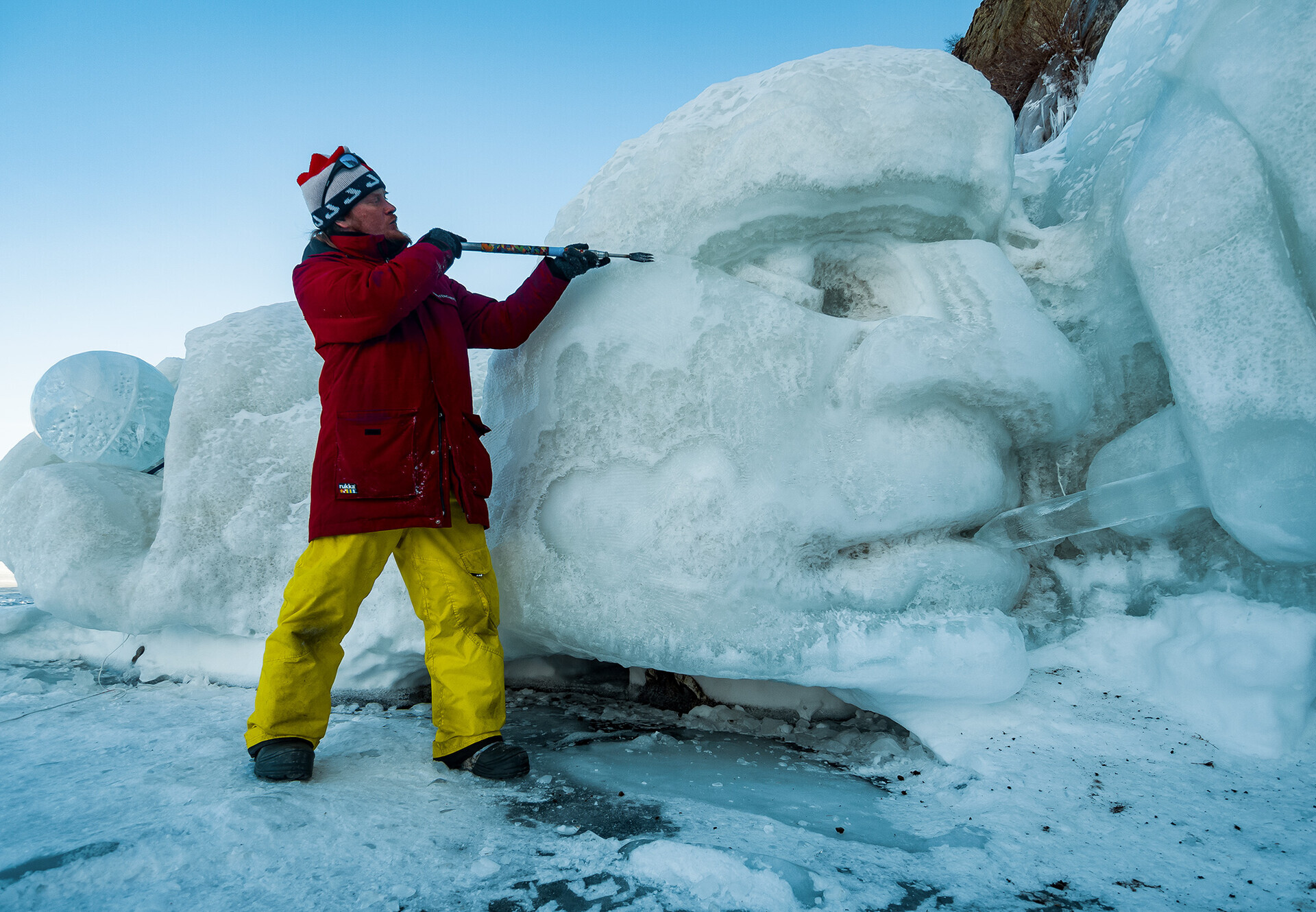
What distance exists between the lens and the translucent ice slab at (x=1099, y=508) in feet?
6.64

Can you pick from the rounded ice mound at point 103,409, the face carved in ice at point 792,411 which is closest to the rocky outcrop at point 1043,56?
the face carved in ice at point 792,411

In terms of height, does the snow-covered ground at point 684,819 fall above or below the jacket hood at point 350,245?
below

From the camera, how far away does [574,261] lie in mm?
2100

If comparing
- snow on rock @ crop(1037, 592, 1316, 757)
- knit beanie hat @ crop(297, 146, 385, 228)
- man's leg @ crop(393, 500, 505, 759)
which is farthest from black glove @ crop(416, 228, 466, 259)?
snow on rock @ crop(1037, 592, 1316, 757)

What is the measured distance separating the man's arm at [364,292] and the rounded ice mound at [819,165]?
62 cm

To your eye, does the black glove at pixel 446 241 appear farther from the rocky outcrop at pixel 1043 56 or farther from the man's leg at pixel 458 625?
the rocky outcrop at pixel 1043 56

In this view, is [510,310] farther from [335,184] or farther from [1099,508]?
[1099,508]

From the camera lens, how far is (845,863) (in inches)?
49.8

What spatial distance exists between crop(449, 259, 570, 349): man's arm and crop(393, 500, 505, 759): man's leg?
Answer: 1.76 ft

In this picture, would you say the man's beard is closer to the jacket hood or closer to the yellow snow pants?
the jacket hood

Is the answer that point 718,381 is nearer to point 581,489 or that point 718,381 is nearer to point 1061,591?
point 581,489

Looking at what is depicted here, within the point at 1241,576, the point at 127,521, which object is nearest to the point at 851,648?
the point at 1241,576

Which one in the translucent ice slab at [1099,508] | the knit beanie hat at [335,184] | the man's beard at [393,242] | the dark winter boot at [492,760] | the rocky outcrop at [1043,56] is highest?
the rocky outcrop at [1043,56]

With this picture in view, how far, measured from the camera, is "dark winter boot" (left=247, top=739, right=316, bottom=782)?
1.62 metres
